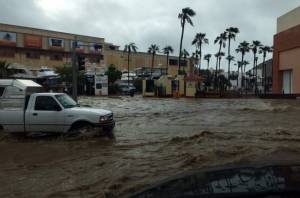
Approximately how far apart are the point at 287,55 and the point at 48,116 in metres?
51.8

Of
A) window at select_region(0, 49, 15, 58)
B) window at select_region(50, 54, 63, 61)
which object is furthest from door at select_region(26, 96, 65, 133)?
window at select_region(50, 54, 63, 61)

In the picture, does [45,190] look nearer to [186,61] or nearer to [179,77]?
[179,77]

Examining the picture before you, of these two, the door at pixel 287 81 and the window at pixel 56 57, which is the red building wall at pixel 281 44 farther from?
the window at pixel 56 57

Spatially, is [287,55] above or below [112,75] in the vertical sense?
above

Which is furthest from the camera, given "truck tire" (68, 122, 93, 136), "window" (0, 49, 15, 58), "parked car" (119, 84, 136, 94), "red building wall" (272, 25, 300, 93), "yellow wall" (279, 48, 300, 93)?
"window" (0, 49, 15, 58)

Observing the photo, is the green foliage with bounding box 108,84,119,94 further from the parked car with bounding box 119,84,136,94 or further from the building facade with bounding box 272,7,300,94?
the building facade with bounding box 272,7,300,94

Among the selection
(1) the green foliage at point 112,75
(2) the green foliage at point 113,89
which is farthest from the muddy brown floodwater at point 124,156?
(1) the green foliage at point 112,75

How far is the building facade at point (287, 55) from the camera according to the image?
61156 millimetres

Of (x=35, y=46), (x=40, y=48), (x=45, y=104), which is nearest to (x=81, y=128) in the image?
(x=45, y=104)

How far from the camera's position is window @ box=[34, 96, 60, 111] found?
56.2 feet

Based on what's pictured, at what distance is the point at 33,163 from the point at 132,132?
7718 mm

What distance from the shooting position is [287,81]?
2589 inches

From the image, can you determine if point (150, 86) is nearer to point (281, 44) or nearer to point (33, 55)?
point (281, 44)

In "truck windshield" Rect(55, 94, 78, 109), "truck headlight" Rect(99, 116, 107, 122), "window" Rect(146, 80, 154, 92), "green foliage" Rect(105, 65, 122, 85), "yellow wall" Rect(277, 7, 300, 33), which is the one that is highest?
"yellow wall" Rect(277, 7, 300, 33)
